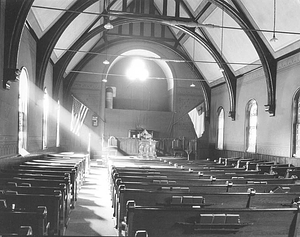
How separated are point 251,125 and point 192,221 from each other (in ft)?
40.9

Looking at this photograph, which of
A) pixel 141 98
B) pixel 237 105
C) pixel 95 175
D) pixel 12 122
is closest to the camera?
pixel 12 122

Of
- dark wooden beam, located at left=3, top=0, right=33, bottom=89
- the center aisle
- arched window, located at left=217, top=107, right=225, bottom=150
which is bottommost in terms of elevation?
the center aisle

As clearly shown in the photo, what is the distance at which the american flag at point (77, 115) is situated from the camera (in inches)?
694

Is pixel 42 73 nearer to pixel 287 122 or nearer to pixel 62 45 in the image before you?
pixel 62 45

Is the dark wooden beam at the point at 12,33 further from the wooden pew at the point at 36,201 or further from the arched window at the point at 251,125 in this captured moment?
the arched window at the point at 251,125

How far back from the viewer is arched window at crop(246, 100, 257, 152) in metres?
14.5

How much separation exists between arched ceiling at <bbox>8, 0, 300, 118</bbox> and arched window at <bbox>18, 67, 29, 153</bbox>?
1182mm

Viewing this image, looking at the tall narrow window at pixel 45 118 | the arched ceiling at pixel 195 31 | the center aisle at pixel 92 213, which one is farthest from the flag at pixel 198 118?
the center aisle at pixel 92 213

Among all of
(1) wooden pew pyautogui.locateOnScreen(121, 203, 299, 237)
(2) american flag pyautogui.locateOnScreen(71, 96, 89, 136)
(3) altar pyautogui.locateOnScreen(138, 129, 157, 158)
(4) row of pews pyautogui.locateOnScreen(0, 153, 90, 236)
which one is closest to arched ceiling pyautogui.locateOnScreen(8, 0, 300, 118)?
(2) american flag pyautogui.locateOnScreen(71, 96, 89, 136)

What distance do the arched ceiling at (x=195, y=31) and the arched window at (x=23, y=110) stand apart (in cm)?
118

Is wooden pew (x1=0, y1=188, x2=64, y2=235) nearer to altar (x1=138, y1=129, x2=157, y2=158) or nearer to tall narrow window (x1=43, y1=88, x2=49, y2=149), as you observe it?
tall narrow window (x1=43, y1=88, x2=49, y2=149)

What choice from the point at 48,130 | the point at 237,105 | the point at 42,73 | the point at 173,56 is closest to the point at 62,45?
the point at 42,73

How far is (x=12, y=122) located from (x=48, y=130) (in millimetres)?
5516

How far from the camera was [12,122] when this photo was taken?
841cm
